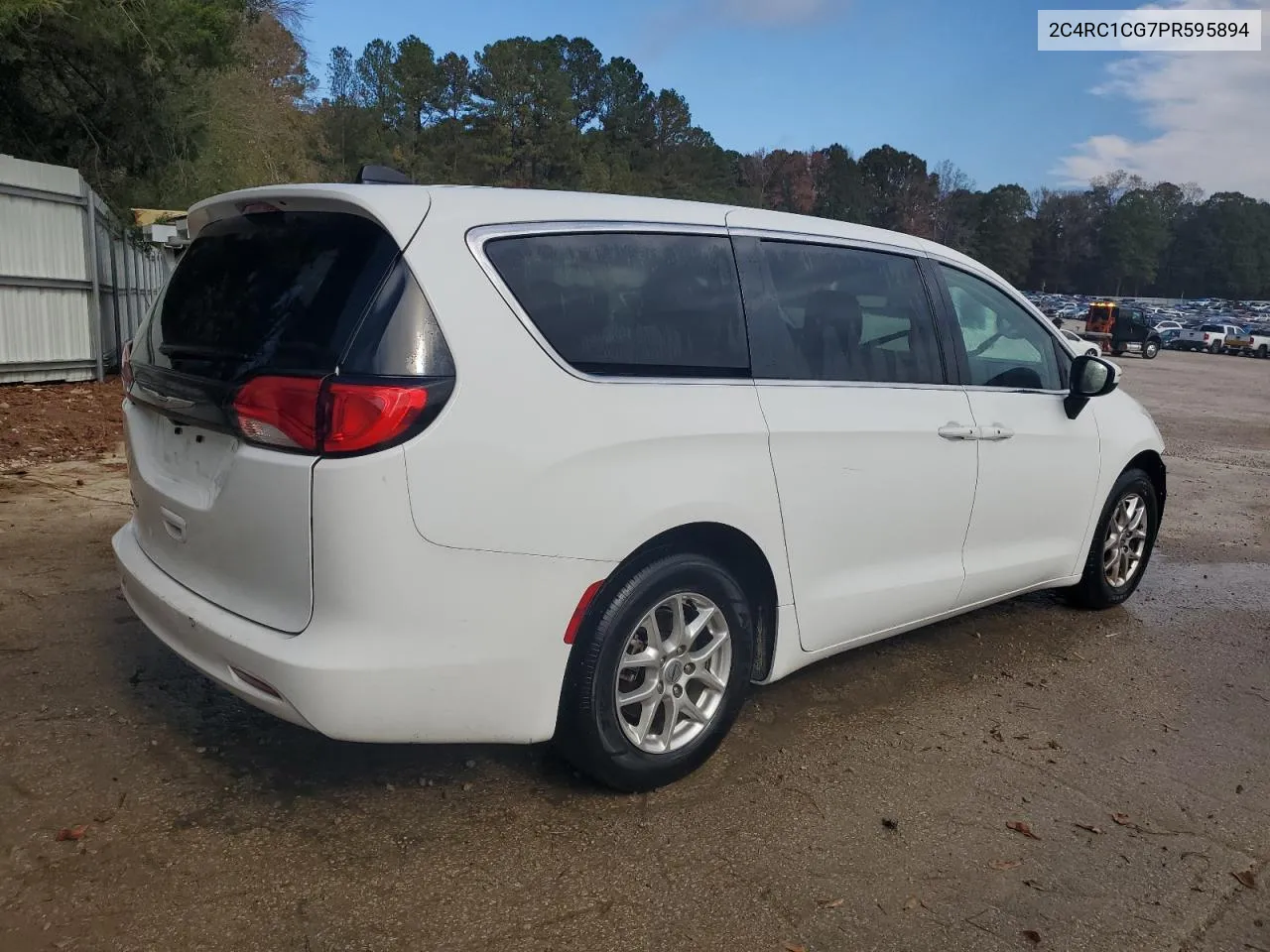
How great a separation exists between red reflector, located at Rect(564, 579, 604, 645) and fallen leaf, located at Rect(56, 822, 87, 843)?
1.43 m

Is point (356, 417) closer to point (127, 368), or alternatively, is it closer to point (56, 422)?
point (127, 368)

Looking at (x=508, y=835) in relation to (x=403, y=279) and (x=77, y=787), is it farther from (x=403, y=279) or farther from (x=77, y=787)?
(x=403, y=279)

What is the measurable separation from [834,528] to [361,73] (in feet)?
291

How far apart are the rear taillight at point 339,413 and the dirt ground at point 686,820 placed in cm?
115

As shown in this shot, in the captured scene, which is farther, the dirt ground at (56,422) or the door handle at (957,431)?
the dirt ground at (56,422)

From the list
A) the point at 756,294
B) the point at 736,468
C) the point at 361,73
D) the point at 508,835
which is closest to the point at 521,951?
the point at 508,835

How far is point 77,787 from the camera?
3014 mm

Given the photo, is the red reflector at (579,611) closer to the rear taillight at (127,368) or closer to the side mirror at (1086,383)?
the rear taillight at (127,368)

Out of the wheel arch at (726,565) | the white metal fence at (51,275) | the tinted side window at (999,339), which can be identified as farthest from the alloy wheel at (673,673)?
the white metal fence at (51,275)

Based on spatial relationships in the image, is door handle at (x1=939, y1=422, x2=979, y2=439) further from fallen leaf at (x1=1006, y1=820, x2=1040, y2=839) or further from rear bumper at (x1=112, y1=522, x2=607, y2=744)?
rear bumper at (x1=112, y1=522, x2=607, y2=744)

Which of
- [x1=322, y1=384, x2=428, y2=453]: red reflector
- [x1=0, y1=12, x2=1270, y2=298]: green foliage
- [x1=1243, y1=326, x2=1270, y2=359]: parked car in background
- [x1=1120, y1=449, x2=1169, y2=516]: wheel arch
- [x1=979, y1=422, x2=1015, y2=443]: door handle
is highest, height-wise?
[x1=0, y1=12, x2=1270, y2=298]: green foliage

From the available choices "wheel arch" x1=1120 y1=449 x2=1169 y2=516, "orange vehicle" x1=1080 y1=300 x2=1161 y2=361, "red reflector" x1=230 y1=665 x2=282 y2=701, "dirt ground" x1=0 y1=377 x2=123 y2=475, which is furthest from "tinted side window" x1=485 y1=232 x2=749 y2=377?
"orange vehicle" x1=1080 y1=300 x2=1161 y2=361

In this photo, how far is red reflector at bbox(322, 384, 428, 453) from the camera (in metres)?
2.45

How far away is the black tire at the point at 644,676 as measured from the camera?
284 cm
